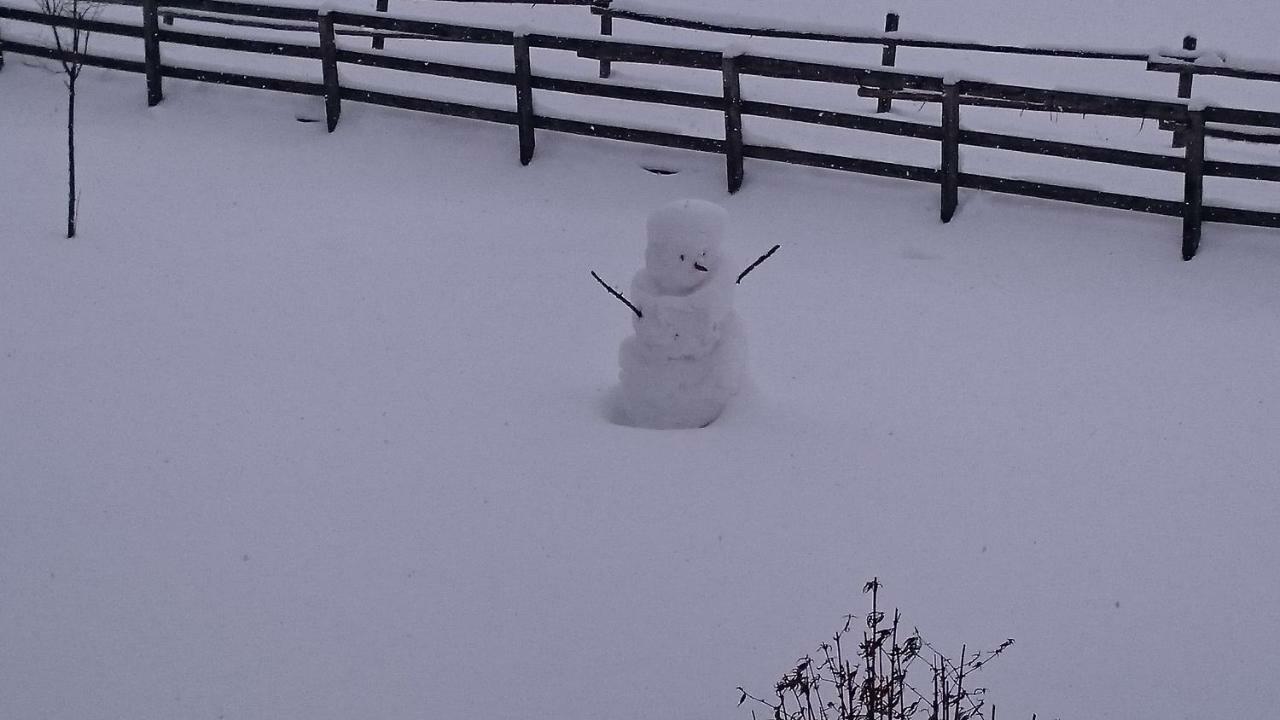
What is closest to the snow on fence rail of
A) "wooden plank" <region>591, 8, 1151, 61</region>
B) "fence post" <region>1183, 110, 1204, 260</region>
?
"fence post" <region>1183, 110, 1204, 260</region>

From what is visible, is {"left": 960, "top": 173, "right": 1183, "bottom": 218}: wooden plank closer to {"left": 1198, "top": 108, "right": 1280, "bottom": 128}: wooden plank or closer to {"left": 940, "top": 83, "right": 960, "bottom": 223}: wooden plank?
{"left": 940, "top": 83, "right": 960, "bottom": 223}: wooden plank

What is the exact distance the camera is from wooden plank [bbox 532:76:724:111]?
34.6ft

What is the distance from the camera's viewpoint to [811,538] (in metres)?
5.59

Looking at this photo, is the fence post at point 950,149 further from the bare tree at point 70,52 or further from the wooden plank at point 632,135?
the bare tree at point 70,52

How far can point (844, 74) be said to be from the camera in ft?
32.7

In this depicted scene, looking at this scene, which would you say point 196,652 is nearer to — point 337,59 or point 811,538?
point 811,538

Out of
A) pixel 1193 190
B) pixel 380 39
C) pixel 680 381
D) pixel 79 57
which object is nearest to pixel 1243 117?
pixel 1193 190

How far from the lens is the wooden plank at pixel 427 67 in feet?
36.8

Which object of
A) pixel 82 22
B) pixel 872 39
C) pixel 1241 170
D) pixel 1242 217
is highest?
pixel 82 22

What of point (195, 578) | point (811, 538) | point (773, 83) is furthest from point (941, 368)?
point (773, 83)

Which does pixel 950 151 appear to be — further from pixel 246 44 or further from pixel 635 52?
pixel 246 44

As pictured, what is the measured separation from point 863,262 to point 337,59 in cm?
564

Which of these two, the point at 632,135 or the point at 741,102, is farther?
the point at 632,135

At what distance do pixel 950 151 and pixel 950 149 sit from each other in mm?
19
